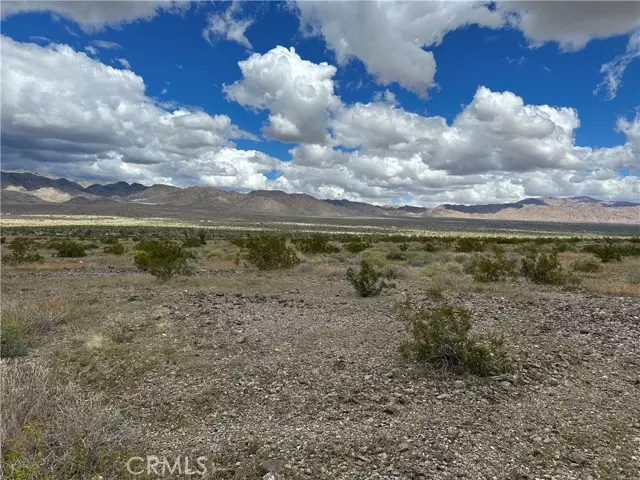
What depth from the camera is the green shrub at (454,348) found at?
8.07 meters

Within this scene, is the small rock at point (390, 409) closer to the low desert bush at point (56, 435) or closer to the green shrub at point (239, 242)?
the low desert bush at point (56, 435)

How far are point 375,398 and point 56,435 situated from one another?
14.9ft

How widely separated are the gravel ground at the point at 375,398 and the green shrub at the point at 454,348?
0.26 meters

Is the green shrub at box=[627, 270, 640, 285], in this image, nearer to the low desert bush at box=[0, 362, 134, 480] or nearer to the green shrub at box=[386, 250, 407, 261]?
the green shrub at box=[386, 250, 407, 261]

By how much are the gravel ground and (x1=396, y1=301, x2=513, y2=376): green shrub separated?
0.26m

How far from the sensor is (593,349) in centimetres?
908

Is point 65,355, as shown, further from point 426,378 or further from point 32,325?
point 426,378

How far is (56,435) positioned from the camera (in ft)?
18.3

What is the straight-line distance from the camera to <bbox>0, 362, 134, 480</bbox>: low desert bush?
16.7ft

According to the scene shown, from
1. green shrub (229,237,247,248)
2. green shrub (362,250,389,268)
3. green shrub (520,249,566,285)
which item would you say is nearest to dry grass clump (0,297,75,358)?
green shrub (362,250,389,268)

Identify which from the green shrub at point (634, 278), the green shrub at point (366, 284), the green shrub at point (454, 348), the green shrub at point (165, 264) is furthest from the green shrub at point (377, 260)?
the green shrub at point (454, 348)

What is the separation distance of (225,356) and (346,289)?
339 inches

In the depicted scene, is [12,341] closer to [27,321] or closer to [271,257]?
[27,321]

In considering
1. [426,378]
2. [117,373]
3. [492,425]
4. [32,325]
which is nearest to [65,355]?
[117,373]
